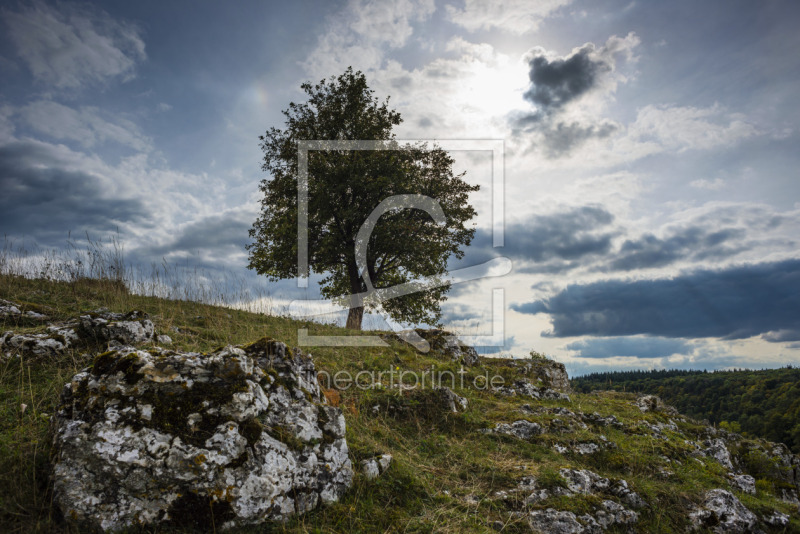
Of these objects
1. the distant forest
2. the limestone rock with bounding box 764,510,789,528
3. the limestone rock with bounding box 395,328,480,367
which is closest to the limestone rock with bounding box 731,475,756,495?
the limestone rock with bounding box 764,510,789,528

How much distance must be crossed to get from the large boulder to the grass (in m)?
0.22

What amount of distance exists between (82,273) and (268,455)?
43.9 ft

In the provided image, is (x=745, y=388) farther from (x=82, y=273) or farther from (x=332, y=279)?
(x=82, y=273)

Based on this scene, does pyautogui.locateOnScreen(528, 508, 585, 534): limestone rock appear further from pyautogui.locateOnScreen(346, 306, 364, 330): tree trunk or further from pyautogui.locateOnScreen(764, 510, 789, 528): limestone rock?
pyautogui.locateOnScreen(346, 306, 364, 330): tree trunk

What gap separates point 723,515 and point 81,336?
Result: 11165mm

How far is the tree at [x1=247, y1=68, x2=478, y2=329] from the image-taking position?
19109 millimetres

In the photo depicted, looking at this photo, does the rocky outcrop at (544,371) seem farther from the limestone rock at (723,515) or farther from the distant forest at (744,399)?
the distant forest at (744,399)

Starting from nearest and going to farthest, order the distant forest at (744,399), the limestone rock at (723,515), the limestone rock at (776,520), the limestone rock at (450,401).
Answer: the limestone rock at (723,515), the limestone rock at (776,520), the limestone rock at (450,401), the distant forest at (744,399)

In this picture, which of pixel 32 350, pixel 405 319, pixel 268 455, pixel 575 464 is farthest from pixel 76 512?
pixel 405 319

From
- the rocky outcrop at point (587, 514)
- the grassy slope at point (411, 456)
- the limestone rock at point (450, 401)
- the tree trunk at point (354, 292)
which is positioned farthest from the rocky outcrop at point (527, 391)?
the tree trunk at point (354, 292)

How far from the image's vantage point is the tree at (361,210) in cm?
1911

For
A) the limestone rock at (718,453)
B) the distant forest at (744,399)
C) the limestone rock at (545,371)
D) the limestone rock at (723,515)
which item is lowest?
the distant forest at (744,399)

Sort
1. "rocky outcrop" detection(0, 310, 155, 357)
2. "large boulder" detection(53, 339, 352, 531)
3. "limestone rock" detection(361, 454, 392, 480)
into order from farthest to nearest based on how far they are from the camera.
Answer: "rocky outcrop" detection(0, 310, 155, 357) < "limestone rock" detection(361, 454, 392, 480) < "large boulder" detection(53, 339, 352, 531)

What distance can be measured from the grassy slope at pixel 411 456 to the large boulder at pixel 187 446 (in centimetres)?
25
